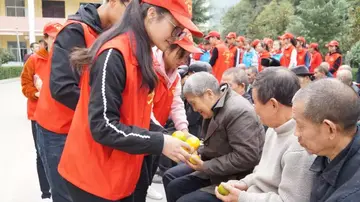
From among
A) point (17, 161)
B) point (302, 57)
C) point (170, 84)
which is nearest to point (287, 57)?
point (302, 57)

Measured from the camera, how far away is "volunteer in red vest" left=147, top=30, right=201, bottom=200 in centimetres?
226

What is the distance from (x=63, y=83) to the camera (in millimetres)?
1808

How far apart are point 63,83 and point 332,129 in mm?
1173

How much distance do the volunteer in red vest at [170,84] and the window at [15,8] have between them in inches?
1059

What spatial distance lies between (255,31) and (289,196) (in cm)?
2225

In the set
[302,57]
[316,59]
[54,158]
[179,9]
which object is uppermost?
[179,9]

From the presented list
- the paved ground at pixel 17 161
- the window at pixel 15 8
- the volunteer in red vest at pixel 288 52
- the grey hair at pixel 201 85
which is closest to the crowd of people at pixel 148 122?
the grey hair at pixel 201 85

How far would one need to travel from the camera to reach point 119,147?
55.4 inches

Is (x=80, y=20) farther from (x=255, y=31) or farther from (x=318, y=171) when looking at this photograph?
(x=255, y=31)

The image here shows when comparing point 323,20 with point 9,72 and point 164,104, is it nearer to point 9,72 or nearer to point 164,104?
point 9,72

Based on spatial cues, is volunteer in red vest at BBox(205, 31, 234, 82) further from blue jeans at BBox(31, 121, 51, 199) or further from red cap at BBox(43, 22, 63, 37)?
red cap at BBox(43, 22, 63, 37)

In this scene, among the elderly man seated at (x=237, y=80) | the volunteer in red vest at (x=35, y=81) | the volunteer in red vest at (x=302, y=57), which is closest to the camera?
the volunteer in red vest at (x=35, y=81)

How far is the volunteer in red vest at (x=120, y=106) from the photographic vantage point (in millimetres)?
1397

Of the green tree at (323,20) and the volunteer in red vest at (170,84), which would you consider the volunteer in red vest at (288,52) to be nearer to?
the volunteer in red vest at (170,84)
